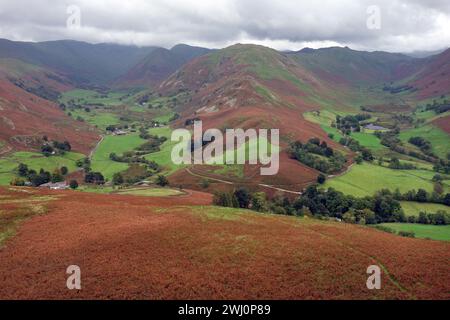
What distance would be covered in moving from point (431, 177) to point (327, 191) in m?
58.9

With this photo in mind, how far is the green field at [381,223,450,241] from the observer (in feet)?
280

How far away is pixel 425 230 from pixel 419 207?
2458 centimetres

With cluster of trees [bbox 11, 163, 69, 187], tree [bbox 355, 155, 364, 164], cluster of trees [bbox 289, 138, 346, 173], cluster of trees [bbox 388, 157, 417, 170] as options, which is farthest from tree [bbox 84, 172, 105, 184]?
cluster of trees [bbox 388, 157, 417, 170]

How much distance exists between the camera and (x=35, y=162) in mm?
157750

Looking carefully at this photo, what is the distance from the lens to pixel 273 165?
139 meters

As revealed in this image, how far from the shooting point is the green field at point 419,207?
110 m

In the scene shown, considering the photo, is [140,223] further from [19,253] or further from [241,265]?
[241,265]

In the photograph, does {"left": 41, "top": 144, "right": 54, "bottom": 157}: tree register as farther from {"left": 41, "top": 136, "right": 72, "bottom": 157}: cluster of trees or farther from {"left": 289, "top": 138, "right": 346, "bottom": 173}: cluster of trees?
{"left": 289, "top": 138, "right": 346, "bottom": 173}: cluster of trees

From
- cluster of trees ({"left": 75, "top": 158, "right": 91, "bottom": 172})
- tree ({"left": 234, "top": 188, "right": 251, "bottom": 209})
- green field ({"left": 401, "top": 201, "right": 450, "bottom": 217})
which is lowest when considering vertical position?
green field ({"left": 401, "top": 201, "right": 450, "bottom": 217})

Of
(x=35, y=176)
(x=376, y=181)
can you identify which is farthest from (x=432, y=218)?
(x=35, y=176)

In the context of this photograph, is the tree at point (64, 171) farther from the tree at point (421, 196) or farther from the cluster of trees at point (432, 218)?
the tree at point (421, 196)

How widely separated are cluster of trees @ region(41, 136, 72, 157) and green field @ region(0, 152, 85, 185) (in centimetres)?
332

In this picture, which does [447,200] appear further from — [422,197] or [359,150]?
[359,150]

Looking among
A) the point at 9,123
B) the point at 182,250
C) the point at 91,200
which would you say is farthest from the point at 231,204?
the point at 9,123
